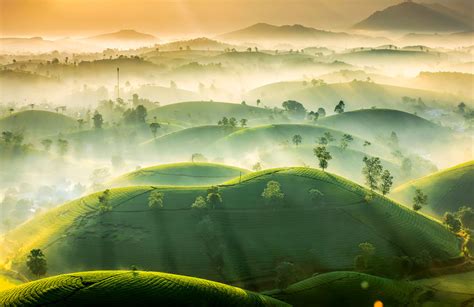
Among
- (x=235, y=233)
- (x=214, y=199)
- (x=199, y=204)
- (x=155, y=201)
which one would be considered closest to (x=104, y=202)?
(x=155, y=201)

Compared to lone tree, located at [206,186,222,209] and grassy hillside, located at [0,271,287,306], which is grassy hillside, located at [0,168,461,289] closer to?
lone tree, located at [206,186,222,209]

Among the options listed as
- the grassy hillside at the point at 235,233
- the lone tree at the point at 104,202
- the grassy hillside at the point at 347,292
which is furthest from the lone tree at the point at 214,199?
the grassy hillside at the point at 347,292

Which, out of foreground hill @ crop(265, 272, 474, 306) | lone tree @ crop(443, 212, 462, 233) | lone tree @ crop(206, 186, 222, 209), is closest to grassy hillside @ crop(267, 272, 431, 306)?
foreground hill @ crop(265, 272, 474, 306)

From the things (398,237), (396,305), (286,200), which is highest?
(286,200)

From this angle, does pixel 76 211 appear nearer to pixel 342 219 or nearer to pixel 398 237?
pixel 342 219

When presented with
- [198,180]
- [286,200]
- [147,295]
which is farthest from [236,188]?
[147,295]

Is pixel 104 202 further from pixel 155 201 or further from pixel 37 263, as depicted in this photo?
pixel 37 263
